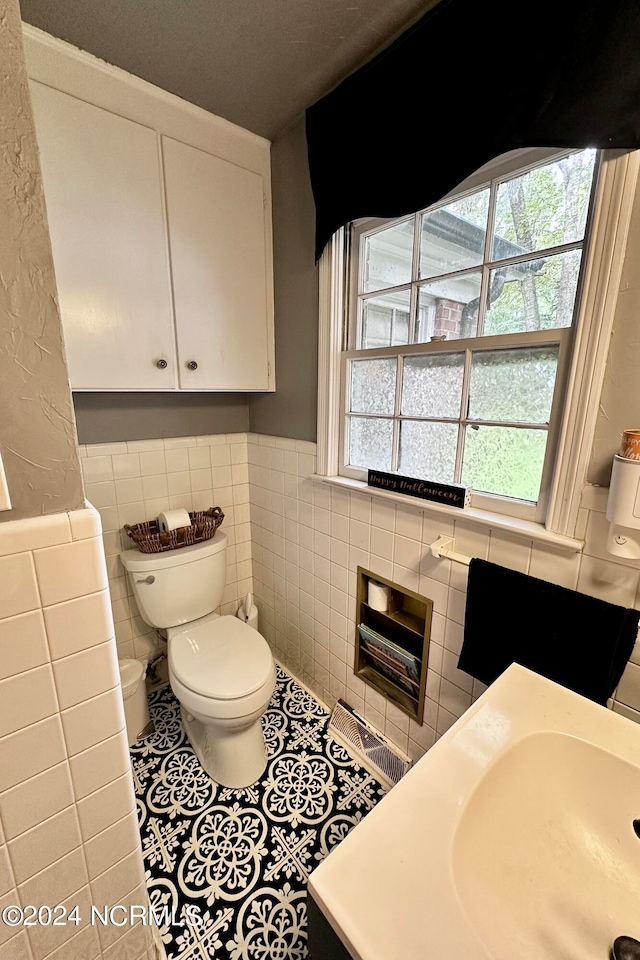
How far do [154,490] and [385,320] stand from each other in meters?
1.16

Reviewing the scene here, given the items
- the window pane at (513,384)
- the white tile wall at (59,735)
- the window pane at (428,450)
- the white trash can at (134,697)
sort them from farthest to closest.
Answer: the white trash can at (134,697), the window pane at (428,450), the window pane at (513,384), the white tile wall at (59,735)

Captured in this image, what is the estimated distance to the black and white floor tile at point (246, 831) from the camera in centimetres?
106

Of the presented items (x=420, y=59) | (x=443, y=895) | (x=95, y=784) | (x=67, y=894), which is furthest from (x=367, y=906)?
(x=420, y=59)

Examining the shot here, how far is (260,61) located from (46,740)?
177 centimetres

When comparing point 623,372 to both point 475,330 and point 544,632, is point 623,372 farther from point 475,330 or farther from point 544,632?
point 544,632

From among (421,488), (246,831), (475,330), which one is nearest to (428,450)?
(421,488)

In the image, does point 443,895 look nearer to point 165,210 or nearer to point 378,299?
point 378,299

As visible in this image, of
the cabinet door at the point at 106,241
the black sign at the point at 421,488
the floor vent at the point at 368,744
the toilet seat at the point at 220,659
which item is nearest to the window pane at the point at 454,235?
the black sign at the point at 421,488

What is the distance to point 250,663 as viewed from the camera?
1.43 m

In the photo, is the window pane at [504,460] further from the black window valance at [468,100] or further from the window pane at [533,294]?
the black window valance at [468,100]

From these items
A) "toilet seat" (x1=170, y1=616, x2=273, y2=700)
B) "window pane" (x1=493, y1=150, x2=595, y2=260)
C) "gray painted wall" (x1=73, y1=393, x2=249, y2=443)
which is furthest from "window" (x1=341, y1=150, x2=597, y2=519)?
"toilet seat" (x1=170, y1=616, x2=273, y2=700)

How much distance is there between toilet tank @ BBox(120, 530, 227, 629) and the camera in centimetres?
151

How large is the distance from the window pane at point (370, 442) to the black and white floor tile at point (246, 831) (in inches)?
44.9

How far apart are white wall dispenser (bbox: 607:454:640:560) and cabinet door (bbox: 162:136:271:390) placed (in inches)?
51.7
